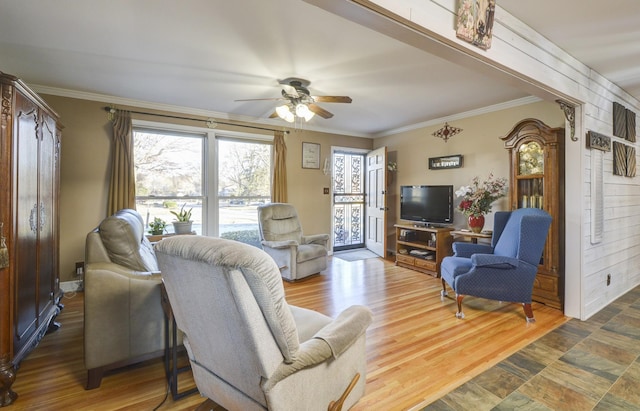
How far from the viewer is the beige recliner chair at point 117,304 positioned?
1.88m

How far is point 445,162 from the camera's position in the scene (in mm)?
4844

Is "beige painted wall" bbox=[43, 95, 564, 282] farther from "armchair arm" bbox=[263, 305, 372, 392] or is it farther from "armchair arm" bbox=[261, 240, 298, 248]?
"armchair arm" bbox=[263, 305, 372, 392]

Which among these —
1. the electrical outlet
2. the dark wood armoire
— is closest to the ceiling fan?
the dark wood armoire

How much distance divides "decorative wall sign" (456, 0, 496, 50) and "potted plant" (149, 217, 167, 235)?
13.4ft

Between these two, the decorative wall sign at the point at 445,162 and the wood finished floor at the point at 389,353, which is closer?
the wood finished floor at the point at 389,353

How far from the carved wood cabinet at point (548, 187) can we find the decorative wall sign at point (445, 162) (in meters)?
1.09

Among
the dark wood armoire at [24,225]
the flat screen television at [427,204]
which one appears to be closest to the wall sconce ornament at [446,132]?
the flat screen television at [427,204]

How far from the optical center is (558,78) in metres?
2.55

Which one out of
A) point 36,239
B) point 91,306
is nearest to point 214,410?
point 91,306

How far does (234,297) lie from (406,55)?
259 cm

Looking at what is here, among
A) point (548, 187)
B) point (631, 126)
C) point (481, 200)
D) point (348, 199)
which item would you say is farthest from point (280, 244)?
point (631, 126)

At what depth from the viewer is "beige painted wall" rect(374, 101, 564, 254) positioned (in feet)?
13.0

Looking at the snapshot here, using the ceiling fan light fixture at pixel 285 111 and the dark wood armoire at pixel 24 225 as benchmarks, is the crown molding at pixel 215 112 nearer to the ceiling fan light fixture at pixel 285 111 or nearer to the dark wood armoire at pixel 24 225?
the dark wood armoire at pixel 24 225

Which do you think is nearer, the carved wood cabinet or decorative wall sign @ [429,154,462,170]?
the carved wood cabinet
